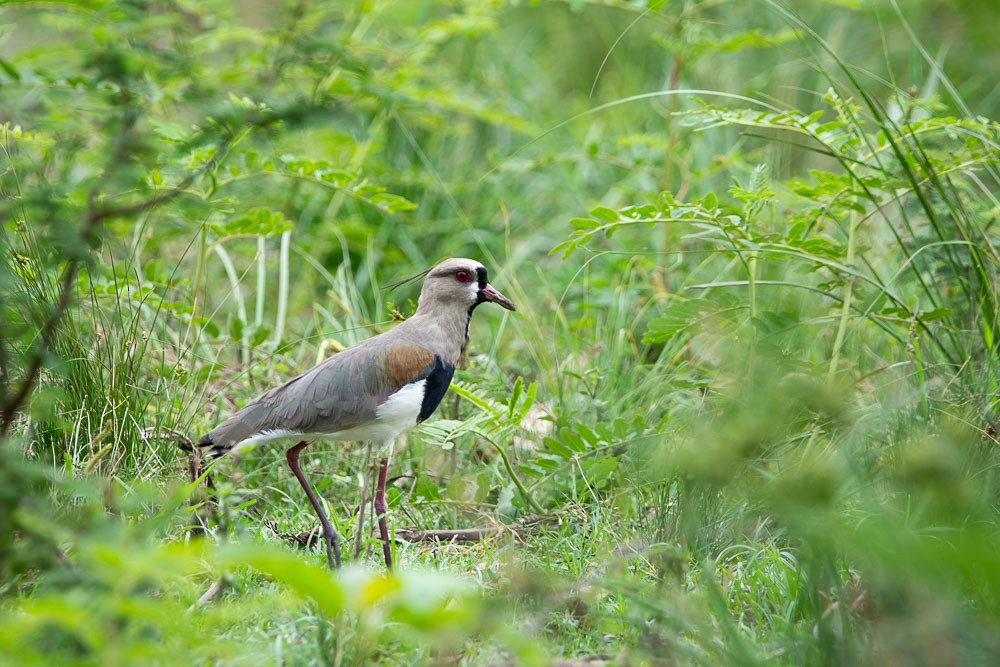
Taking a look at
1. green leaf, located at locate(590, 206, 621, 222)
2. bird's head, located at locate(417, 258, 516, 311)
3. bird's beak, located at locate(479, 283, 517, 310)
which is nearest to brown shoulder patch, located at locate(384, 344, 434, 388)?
bird's head, located at locate(417, 258, 516, 311)

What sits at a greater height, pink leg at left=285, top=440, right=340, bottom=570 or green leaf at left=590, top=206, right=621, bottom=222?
green leaf at left=590, top=206, right=621, bottom=222

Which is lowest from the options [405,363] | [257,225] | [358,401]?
[358,401]

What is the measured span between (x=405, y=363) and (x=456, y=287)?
20.8 inches

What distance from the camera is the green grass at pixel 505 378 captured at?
2551 millimetres

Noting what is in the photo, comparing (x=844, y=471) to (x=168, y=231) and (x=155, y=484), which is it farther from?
(x=168, y=231)

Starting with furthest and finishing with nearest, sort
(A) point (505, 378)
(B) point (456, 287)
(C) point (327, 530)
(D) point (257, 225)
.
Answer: (A) point (505, 378)
(D) point (257, 225)
(B) point (456, 287)
(C) point (327, 530)

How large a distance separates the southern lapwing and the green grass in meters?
0.18

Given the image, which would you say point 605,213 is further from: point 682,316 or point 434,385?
point 434,385

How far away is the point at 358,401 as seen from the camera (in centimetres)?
403

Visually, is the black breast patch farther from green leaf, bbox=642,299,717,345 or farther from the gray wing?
green leaf, bbox=642,299,717,345

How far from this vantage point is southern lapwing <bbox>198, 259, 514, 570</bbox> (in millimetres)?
4012

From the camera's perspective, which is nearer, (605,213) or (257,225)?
(605,213)

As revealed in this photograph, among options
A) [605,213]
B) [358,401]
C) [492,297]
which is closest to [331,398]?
[358,401]

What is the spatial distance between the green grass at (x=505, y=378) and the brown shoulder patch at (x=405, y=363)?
0.74ft
